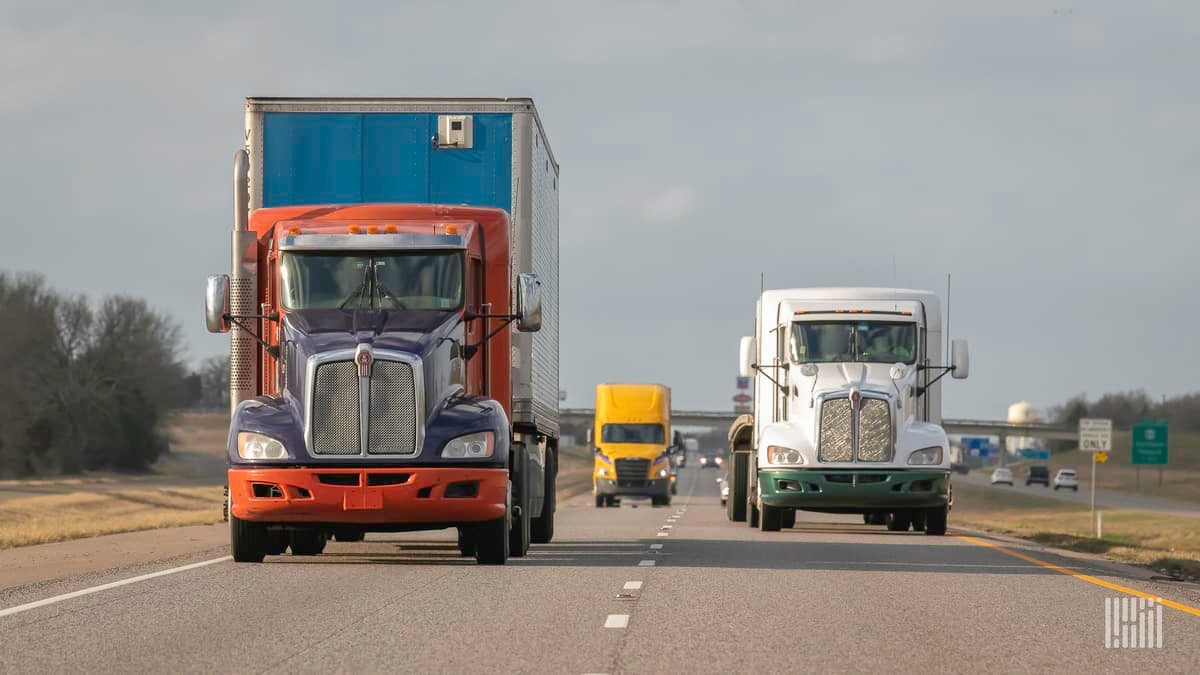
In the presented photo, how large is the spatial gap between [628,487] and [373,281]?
1504 inches

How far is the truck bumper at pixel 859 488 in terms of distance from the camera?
27141mm

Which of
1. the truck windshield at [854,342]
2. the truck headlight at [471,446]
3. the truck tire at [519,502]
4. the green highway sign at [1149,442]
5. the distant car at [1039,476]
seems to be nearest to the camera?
the truck headlight at [471,446]

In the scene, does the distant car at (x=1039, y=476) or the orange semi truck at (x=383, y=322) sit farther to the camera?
the distant car at (x=1039, y=476)

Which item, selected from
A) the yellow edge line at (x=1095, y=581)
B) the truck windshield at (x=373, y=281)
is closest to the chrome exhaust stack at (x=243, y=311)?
the truck windshield at (x=373, y=281)

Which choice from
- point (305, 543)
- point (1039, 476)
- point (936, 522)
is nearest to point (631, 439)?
point (936, 522)

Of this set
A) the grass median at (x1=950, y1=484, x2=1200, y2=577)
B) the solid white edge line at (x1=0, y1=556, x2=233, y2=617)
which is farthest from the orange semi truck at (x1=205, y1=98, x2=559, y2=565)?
the grass median at (x1=950, y1=484, x2=1200, y2=577)

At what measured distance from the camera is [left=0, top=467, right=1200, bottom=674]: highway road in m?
10.9

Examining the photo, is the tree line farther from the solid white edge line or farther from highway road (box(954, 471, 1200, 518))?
the solid white edge line

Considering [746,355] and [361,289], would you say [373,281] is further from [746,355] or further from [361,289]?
[746,355]

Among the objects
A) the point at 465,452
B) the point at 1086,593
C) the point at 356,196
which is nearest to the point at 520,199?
the point at 356,196

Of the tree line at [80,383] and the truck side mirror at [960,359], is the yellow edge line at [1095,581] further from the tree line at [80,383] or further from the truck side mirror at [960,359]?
the tree line at [80,383]

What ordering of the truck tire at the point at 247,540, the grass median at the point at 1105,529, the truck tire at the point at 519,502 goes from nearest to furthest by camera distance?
1. the truck tire at the point at 247,540
2. the truck tire at the point at 519,502
3. the grass median at the point at 1105,529

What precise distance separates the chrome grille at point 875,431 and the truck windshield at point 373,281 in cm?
1001

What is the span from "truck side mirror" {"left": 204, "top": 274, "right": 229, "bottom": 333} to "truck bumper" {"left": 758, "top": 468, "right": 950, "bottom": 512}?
11467 mm
